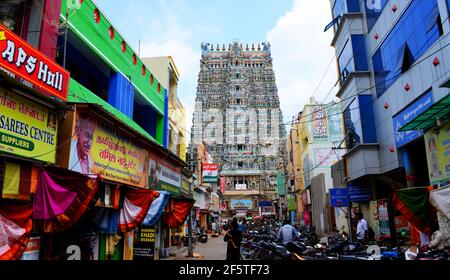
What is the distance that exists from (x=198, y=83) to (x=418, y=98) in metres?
78.4

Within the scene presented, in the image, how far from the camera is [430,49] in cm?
1107

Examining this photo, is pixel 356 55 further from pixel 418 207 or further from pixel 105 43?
pixel 105 43

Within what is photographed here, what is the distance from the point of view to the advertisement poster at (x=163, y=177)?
539 inches

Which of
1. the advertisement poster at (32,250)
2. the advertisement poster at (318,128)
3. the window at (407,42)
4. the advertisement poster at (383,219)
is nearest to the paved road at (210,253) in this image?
the advertisement poster at (383,219)

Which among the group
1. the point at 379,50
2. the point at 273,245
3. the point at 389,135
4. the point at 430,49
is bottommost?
the point at 273,245

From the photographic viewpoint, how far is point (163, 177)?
15258 millimetres

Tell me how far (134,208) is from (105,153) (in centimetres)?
180

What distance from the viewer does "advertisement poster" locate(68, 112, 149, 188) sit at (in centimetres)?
821

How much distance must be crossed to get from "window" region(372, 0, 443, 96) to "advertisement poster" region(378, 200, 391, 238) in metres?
5.23

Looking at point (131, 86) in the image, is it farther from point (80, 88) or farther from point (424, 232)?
point (424, 232)

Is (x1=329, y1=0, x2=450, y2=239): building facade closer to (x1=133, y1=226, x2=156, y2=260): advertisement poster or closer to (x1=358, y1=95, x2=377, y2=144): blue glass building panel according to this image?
(x1=358, y1=95, x2=377, y2=144): blue glass building panel

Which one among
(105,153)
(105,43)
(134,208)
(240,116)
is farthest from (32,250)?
(240,116)

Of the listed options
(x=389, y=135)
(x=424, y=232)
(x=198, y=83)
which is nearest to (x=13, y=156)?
(x=424, y=232)

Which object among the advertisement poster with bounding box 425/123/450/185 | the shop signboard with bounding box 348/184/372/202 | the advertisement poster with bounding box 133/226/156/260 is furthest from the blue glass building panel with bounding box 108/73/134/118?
the shop signboard with bounding box 348/184/372/202
